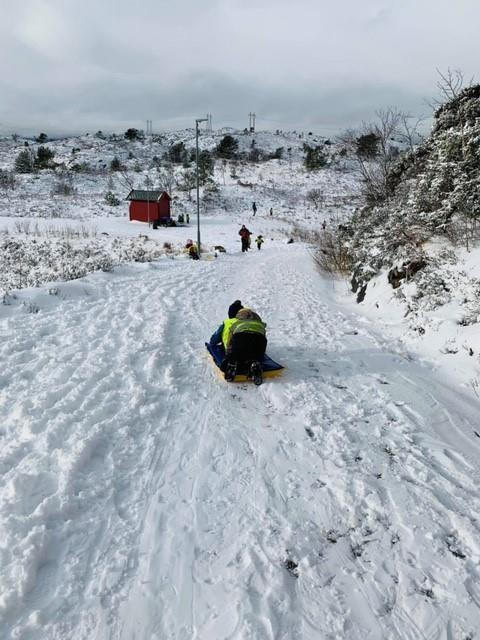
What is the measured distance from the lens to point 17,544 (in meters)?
3.09

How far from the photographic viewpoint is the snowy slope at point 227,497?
9.04 ft

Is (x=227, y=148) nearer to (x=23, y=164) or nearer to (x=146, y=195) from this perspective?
(x=23, y=164)

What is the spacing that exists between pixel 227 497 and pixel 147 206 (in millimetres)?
35637

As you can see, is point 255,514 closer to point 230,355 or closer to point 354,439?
point 354,439

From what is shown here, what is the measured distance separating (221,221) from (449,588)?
40733mm

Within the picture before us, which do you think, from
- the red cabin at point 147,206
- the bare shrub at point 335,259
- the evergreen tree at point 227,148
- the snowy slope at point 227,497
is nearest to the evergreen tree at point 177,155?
the evergreen tree at point 227,148

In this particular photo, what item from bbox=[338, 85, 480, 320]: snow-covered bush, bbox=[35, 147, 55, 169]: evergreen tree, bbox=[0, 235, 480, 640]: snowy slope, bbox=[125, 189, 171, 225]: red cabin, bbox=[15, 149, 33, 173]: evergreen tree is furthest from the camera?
bbox=[35, 147, 55, 169]: evergreen tree

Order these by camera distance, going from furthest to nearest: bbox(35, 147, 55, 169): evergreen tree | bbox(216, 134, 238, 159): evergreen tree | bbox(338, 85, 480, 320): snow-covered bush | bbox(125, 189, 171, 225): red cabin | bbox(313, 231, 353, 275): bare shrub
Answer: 1. bbox(216, 134, 238, 159): evergreen tree
2. bbox(35, 147, 55, 169): evergreen tree
3. bbox(125, 189, 171, 225): red cabin
4. bbox(313, 231, 353, 275): bare shrub
5. bbox(338, 85, 480, 320): snow-covered bush

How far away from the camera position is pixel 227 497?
150 inches

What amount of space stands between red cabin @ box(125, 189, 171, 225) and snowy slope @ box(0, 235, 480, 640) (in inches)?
1218

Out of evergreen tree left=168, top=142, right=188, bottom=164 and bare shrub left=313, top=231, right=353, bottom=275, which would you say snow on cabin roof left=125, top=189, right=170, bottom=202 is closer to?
bare shrub left=313, top=231, right=353, bottom=275

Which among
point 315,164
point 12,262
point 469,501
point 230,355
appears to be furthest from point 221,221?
point 469,501

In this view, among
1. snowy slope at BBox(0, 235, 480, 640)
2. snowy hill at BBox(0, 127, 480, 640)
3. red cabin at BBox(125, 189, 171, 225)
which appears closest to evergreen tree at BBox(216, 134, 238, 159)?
red cabin at BBox(125, 189, 171, 225)

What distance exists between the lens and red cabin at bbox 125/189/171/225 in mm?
36281
